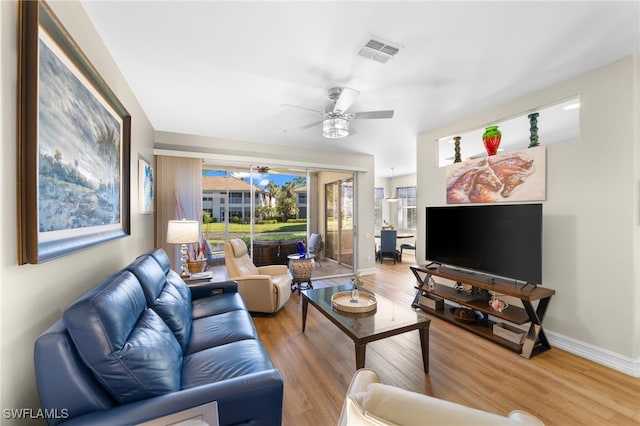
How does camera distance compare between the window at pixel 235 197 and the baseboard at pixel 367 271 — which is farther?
the baseboard at pixel 367 271

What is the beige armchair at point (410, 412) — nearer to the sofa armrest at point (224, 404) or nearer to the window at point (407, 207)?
the sofa armrest at point (224, 404)

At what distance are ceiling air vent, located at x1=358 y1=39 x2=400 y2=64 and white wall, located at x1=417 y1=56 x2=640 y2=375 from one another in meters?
1.89

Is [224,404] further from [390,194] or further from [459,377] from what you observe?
[390,194]

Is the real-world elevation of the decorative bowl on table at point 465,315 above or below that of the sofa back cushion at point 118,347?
below

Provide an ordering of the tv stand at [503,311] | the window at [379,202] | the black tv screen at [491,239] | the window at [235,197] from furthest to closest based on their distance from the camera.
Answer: the window at [379,202], the window at [235,197], the black tv screen at [491,239], the tv stand at [503,311]

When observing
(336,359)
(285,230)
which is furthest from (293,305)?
(285,230)

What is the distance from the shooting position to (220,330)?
1929mm

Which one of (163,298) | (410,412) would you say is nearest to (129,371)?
(163,298)

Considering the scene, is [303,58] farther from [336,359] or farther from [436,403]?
[336,359]

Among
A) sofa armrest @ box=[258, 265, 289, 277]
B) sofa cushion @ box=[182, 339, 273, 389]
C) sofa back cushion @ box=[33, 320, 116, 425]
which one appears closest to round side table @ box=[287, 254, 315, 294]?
sofa armrest @ box=[258, 265, 289, 277]

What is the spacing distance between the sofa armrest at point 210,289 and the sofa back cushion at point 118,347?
150 centimetres

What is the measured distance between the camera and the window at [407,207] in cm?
817

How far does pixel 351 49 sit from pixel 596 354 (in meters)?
3.41

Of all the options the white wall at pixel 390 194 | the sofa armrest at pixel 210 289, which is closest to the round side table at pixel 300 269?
the sofa armrest at pixel 210 289
